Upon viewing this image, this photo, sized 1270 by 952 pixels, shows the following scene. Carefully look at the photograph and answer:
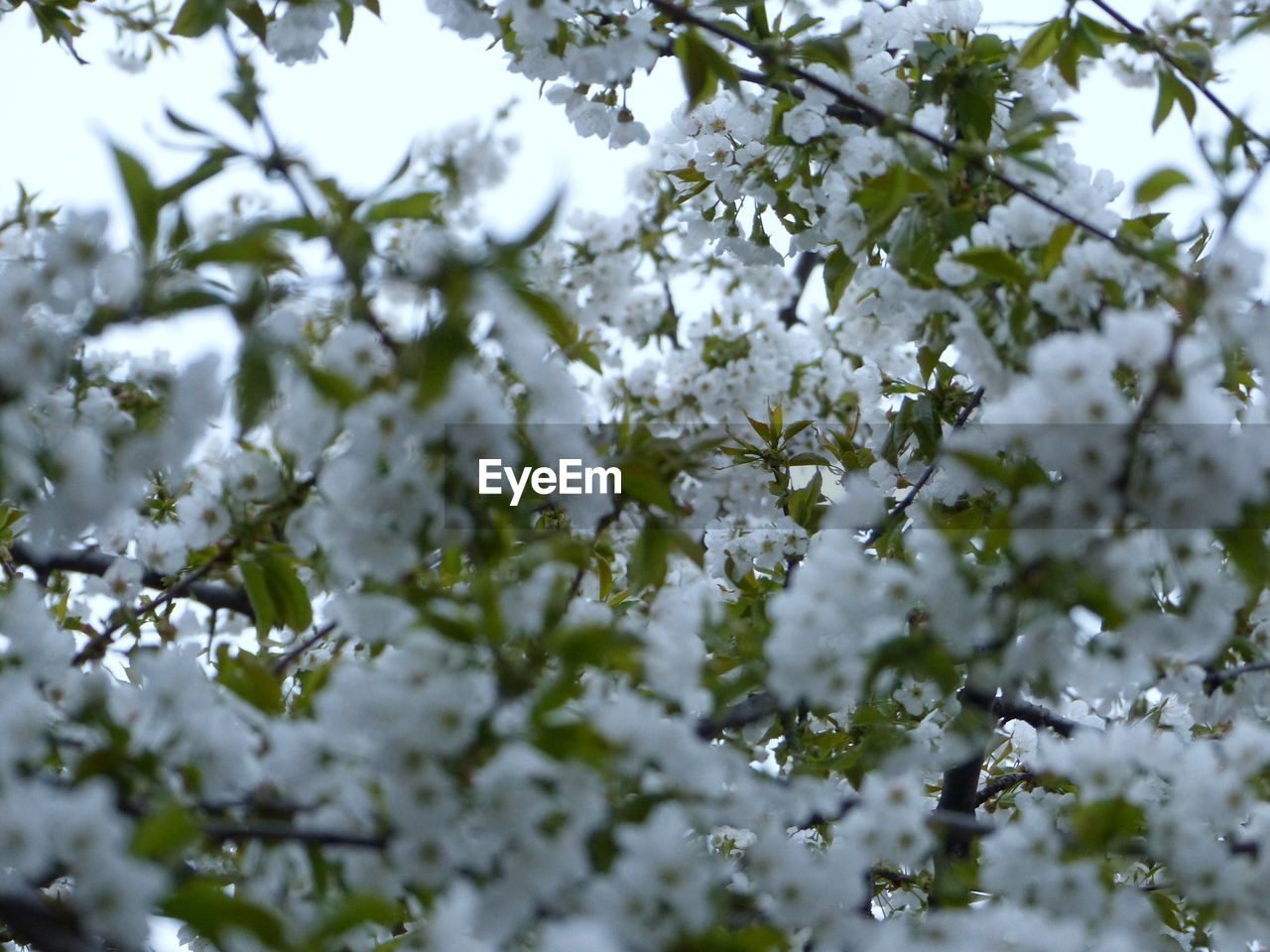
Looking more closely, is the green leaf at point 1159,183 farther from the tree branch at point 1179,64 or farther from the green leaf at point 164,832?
the green leaf at point 164,832

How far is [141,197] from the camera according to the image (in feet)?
4.56

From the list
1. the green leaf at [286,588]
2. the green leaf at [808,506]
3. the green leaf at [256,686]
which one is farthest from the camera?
the green leaf at [808,506]

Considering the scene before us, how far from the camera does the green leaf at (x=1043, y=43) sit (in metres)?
2.29

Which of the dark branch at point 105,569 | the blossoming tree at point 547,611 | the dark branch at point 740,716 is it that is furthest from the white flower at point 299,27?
the dark branch at point 740,716

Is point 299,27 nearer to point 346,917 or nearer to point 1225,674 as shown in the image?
point 346,917

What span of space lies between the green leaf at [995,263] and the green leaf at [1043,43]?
34.4 inches

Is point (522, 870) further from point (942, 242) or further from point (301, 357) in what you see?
point (942, 242)

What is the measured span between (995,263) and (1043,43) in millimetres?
991

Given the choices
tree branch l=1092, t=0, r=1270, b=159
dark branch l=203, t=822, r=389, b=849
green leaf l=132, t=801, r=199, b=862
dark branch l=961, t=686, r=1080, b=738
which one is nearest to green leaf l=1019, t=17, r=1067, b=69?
tree branch l=1092, t=0, r=1270, b=159

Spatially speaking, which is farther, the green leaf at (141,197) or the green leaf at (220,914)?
the green leaf at (141,197)

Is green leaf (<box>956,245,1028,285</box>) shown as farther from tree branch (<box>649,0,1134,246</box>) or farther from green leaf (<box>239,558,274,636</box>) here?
green leaf (<box>239,558,274,636</box>)

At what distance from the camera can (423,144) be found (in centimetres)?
485

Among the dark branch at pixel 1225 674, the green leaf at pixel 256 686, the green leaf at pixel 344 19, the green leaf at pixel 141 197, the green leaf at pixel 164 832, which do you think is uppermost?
the green leaf at pixel 344 19

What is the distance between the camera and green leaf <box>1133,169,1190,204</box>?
1.51 m
